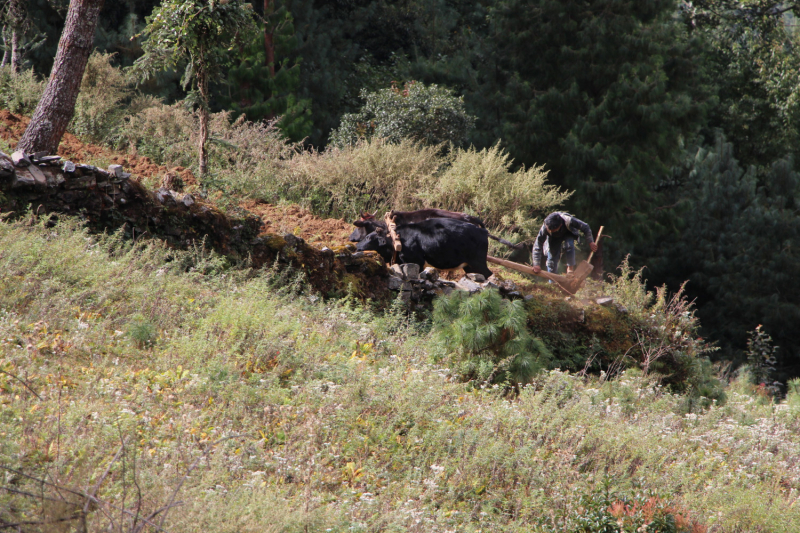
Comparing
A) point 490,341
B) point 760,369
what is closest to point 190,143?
point 490,341

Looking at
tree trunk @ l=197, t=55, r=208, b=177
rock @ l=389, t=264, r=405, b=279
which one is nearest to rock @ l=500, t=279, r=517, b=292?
rock @ l=389, t=264, r=405, b=279

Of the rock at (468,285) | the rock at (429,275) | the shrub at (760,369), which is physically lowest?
the shrub at (760,369)

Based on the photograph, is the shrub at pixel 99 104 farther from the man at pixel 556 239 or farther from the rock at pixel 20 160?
the man at pixel 556 239

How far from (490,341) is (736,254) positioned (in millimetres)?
13865

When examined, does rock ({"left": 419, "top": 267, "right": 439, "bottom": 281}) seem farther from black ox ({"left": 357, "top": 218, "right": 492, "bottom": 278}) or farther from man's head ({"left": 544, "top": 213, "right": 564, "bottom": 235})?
man's head ({"left": 544, "top": 213, "right": 564, "bottom": 235})

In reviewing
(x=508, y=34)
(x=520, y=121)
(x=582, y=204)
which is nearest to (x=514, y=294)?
(x=582, y=204)

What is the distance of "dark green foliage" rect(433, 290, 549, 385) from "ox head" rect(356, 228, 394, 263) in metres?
2.20

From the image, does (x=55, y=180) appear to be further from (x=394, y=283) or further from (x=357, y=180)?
(x=357, y=180)

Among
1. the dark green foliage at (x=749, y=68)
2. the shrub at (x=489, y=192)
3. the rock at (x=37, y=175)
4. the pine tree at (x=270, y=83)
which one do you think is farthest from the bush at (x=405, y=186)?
the dark green foliage at (x=749, y=68)

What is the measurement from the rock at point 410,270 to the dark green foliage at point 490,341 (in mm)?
1568

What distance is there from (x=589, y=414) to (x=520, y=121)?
12.5m

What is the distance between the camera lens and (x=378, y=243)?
8.85m

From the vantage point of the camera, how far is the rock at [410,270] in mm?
8438

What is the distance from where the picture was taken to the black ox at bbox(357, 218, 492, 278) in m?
8.80
